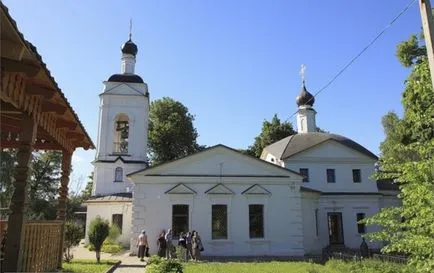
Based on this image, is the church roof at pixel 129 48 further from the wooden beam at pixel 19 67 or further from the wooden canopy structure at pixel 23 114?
the wooden beam at pixel 19 67

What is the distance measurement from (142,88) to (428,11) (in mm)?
28043

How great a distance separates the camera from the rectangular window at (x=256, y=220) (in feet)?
83.6

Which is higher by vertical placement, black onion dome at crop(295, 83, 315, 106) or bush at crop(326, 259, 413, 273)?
black onion dome at crop(295, 83, 315, 106)

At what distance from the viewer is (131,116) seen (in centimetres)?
3291

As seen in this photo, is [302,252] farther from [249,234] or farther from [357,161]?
[357,161]

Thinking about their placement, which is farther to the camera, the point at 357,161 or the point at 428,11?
the point at 357,161

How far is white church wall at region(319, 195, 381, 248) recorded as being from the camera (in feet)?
104

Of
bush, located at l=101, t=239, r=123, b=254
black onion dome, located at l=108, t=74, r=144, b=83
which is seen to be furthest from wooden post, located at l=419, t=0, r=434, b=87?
black onion dome, located at l=108, t=74, r=144, b=83

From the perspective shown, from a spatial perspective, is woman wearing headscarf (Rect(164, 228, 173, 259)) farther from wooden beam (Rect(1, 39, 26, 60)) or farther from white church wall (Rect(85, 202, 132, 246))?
wooden beam (Rect(1, 39, 26, 60))

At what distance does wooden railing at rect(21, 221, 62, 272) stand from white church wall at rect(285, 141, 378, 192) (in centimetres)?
2340

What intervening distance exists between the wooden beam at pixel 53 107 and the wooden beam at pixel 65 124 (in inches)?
56.9

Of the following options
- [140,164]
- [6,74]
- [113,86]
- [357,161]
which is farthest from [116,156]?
[6,74]

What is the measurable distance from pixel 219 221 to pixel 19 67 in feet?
67.5

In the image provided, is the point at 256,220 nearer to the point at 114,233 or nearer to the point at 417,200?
the point at 114,233
